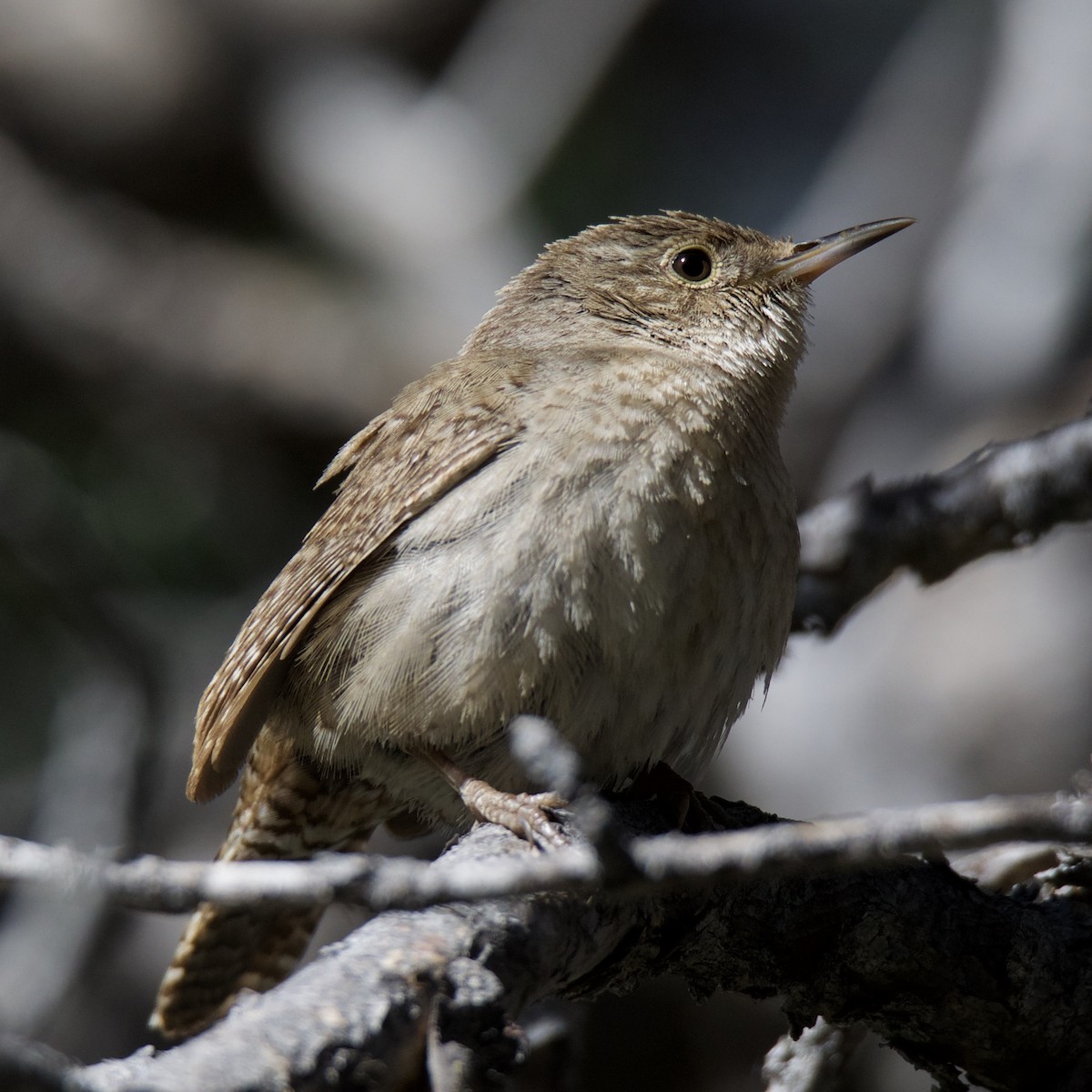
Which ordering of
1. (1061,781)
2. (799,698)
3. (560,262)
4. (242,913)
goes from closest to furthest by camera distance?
(242,913), (560,262), (1061,781), (799,698)

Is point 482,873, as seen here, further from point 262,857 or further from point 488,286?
Answer: point 488,286

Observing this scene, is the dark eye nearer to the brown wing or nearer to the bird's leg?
the brown wing

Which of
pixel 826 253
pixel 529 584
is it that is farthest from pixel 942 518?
pixel 529 584

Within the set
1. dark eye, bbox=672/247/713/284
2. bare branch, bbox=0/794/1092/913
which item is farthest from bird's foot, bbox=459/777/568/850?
dark eye, bbox=672/247/713/284

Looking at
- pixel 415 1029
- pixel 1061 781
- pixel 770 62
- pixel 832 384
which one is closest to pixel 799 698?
pixel 1061 781

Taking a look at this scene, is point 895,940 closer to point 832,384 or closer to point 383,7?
point 832,384

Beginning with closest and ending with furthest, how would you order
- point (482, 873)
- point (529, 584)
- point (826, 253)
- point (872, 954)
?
1. point (482, 873)
2. point (872, 954)
3. point (529, 584)
4. point (826, 253)

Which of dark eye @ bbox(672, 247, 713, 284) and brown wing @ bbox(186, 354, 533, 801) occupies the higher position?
dark eye @ bbox(672, 247, 713, 284)
